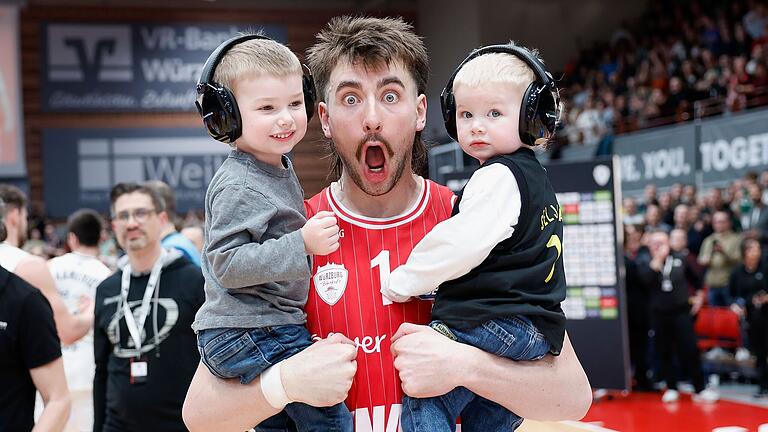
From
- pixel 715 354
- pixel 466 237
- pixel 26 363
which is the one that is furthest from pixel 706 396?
pixel 466 237

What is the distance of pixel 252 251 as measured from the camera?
2068 millimetres

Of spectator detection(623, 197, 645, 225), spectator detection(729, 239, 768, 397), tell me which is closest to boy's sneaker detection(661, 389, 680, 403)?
spectator detection(729, 239, 768, 397)

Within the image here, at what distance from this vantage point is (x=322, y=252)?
6.94ft

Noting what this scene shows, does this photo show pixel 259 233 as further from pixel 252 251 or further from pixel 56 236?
pixel 56 236

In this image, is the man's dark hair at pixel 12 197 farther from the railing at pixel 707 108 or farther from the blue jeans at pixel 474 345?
the railing at pixel 707 108

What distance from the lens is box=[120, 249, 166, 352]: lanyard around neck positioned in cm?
437

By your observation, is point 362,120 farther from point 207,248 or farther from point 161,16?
point 161,16

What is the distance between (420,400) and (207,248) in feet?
2.11

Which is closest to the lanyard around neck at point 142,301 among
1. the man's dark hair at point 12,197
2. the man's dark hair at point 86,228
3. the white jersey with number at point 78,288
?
the man's dark hair at point 12,197

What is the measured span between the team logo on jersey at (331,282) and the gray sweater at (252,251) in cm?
6

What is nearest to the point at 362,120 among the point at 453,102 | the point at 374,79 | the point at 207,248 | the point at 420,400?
the point at 374,79

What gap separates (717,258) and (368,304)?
366 inches

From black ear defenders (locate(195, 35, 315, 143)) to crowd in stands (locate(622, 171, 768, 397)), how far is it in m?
8.22

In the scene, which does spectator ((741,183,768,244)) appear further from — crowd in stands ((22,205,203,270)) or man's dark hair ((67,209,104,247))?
crowd in stands ((22,205,203,270))
